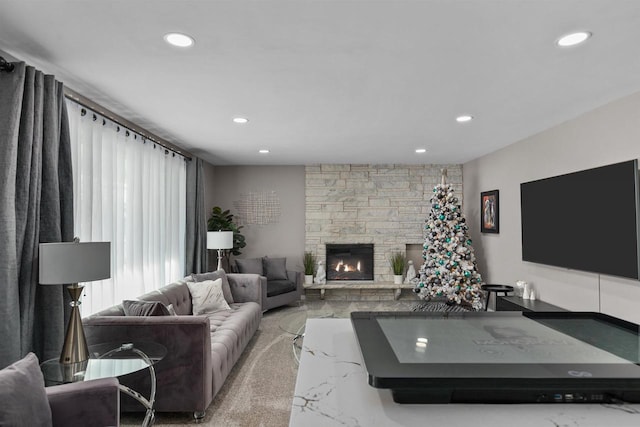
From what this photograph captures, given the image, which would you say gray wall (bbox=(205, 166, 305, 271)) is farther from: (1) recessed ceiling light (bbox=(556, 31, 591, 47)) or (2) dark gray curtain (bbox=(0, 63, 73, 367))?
(1) recessed ceiling light (bbox=(556, 31, 591, 47))

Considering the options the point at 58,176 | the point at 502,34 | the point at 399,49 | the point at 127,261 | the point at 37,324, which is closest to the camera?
the point at 502,34

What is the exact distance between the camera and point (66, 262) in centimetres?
224

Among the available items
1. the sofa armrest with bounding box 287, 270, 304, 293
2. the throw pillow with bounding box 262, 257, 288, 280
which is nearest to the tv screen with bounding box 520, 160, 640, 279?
the sofa armrest with bounding box 287, 270, 304, 293

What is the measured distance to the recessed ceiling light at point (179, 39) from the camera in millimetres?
2170

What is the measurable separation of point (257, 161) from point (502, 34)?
4.74 meters

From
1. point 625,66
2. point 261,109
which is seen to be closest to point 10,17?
point 261,109

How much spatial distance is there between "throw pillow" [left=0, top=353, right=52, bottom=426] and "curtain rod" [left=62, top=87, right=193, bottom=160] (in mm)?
2100

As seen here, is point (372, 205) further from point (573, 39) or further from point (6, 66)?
point (6, 66)

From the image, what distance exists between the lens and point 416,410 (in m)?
0.82

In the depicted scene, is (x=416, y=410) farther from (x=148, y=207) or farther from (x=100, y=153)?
(x=148, y=207)

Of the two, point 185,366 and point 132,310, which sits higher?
point 132,310

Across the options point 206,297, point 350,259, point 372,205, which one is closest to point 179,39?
point 206,297

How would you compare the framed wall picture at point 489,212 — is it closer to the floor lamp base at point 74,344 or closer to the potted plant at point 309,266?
the potted plant at point 309,266

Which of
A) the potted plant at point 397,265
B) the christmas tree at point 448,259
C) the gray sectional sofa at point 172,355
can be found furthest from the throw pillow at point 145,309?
the potted plant at point 397,265
